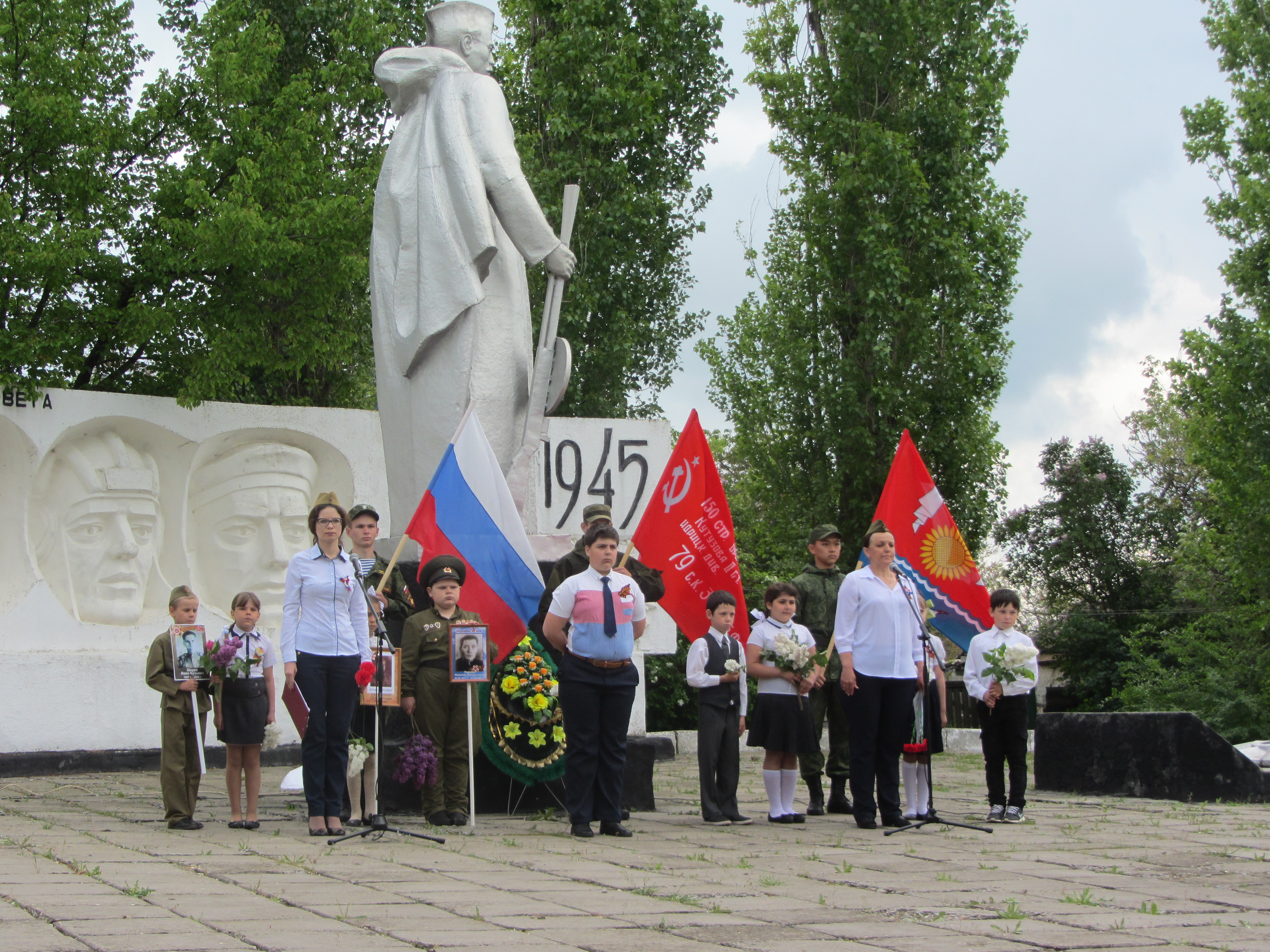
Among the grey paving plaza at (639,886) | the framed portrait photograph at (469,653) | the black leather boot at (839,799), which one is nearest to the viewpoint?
the grey paving plaza at (639,886)

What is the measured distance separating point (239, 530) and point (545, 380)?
5.08 meters

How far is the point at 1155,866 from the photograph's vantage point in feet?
21.5

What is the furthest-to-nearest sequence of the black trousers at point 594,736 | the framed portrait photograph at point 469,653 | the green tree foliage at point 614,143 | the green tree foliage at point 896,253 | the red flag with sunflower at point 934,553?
1. the green tree foliage at point 896,253
2. the green tree foliage at point 614,143
3. the red flag with sunflower at point 934,553
4. the framed portrait photograph at point 469,653
5. the black trousers at point 594,736

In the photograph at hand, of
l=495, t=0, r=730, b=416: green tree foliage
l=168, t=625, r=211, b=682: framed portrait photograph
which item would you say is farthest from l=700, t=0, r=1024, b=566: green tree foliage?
l=168, t=625, r=211, b=682: framed portrait photograph

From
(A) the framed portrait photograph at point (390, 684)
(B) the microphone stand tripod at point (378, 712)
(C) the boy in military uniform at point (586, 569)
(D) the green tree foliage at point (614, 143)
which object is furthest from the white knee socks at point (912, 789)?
(D) the green tree foliage at point (614, 143)

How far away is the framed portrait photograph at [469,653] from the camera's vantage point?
779cm

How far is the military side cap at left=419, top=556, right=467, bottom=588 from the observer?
8.00 metres

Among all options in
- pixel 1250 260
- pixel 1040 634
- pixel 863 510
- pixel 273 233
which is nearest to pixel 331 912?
pixel 273 233

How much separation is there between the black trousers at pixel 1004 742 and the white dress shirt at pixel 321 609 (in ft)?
12.3

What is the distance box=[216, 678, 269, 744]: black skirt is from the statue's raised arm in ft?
5.09

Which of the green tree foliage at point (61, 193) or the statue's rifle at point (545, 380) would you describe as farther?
the green tree foliage at point (61, 193)

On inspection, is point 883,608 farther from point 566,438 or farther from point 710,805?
point 566,438

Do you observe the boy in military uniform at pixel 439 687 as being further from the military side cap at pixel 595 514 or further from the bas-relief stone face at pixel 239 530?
the bas-relief stone face at pixel 239 530

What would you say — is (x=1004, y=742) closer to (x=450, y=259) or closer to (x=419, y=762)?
(x=419, y=762)
